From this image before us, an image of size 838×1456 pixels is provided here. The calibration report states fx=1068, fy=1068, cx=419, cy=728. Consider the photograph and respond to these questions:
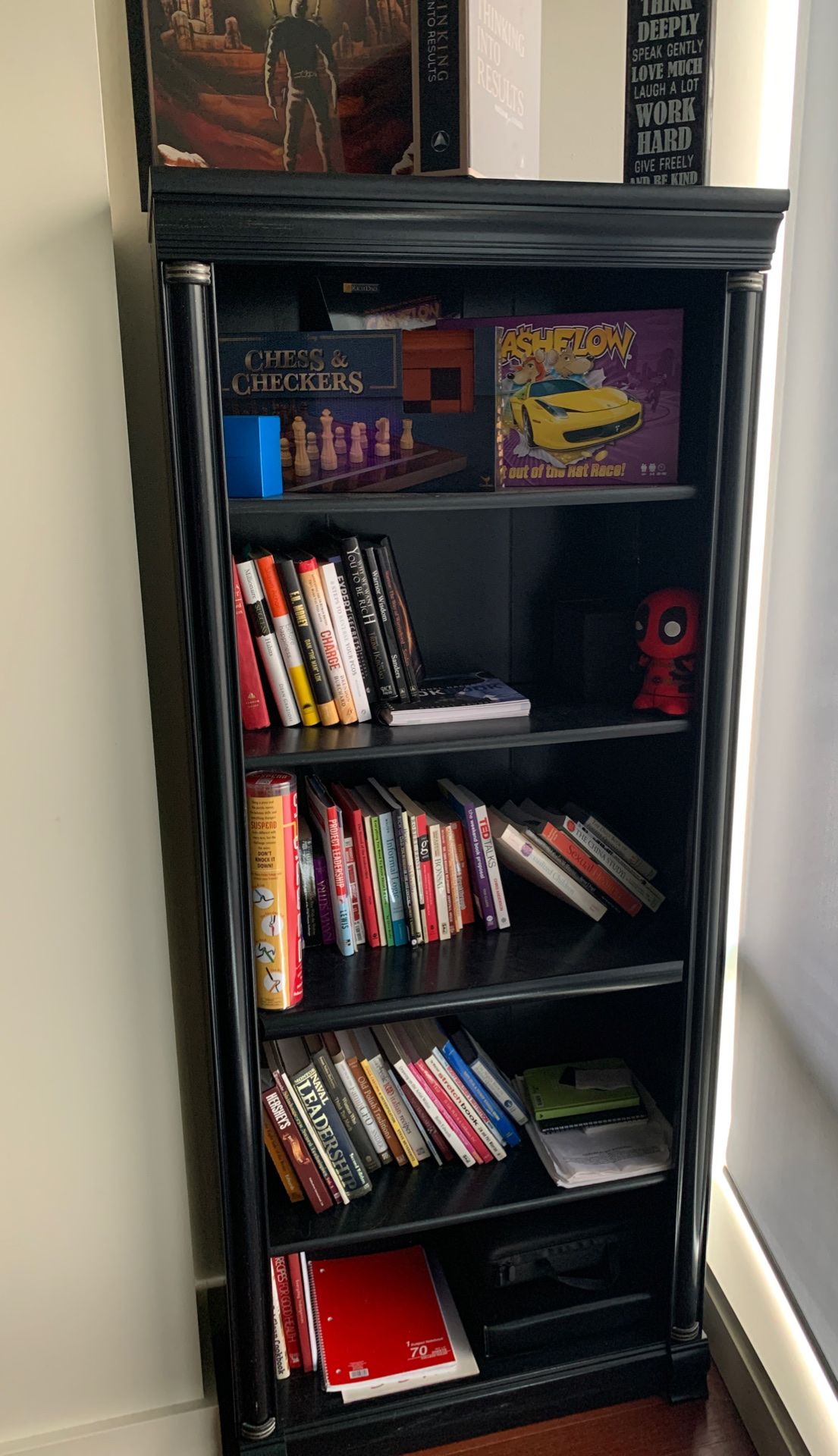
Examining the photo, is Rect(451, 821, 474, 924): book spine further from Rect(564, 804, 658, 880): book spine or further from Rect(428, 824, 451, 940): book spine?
Rect(564, 804, 658, 880): book spine

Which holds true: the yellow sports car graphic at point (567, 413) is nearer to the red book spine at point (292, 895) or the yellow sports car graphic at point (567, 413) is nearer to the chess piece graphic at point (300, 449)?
the chess piece graphic at point (300, 449)

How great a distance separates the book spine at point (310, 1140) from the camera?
1592 mm

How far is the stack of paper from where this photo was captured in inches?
65.3

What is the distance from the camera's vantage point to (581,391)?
1455mm

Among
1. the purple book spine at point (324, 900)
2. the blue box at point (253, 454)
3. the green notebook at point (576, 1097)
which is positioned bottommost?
the green notebook at point (576, 1097)

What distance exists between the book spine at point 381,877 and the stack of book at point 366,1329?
0.52m

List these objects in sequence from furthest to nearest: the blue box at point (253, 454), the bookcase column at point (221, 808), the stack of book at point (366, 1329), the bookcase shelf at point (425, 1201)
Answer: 1. the stack of book at point (366, 1329)
2. the bookcase shelf at point (425, 1201)
3. the blue box at point (253, 454)
4. the bookcase column at point (221, 808)

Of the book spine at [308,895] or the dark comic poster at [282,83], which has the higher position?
the dark comic poster at [282,83]

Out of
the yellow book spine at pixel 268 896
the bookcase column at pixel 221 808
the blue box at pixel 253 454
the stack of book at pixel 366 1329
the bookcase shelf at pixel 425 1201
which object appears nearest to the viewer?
the bookcase column at pixel 221 808

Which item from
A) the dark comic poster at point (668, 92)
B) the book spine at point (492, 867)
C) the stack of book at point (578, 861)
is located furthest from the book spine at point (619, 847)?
the dark comic poster at point (668, 92)

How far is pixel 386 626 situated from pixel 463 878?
16.7 inches

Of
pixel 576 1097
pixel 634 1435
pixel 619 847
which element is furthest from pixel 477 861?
pixel 634 1435

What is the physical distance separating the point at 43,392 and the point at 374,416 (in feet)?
1.38

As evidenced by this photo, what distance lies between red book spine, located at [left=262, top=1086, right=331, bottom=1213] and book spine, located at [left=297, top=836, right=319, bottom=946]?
226 mm
